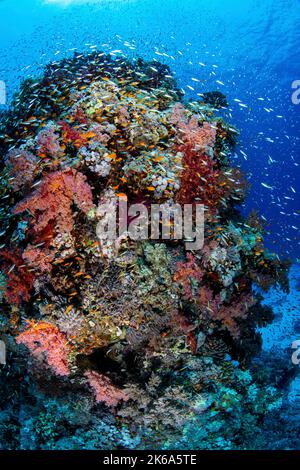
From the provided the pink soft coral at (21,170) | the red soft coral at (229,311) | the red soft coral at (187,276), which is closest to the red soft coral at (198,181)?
the red soft coral at (187,276)

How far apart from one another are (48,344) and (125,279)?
72.7 inches

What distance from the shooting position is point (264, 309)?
8.42 m

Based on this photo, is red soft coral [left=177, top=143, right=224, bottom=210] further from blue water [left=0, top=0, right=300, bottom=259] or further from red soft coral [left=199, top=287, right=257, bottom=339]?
blue water [left=0, top=0, right=300, bottom=259]

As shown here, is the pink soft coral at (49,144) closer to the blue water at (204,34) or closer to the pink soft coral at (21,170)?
the pink soft coral at (21,170)

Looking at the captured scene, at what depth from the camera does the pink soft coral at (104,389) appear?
596 centimetres

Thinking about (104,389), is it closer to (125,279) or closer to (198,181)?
(125,279)

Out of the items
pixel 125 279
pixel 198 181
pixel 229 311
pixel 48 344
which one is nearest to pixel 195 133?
pixel 198 181

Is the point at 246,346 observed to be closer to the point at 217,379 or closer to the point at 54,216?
the point at 217,379

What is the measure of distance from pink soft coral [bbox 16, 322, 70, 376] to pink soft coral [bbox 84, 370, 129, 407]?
49 centimetres

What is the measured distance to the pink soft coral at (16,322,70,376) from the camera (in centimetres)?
564

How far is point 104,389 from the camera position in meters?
5.97

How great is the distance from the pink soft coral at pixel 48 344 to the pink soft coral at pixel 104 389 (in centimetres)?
49

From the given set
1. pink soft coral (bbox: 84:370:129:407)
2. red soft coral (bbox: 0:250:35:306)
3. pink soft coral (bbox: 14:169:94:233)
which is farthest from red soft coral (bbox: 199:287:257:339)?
red soft coral (bbox: 0:250:35:306)
